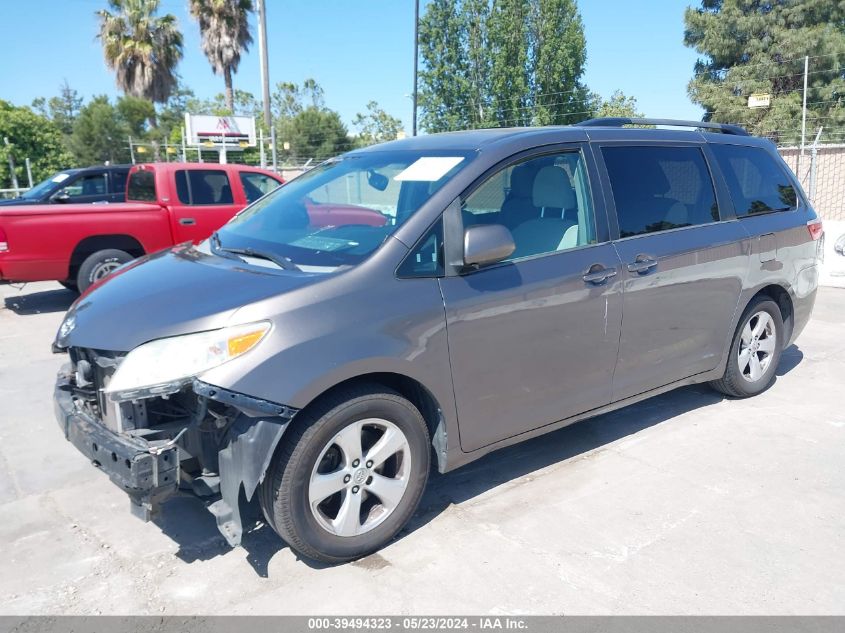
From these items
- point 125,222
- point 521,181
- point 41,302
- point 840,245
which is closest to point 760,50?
point 840,245

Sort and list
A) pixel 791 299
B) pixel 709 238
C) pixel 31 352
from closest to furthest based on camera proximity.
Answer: pixel 709 238 < pixel 791 299 < pixel 31 352

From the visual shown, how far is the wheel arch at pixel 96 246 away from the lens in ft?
28.1

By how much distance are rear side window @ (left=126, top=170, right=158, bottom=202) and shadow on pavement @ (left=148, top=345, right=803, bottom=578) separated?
21.5ft

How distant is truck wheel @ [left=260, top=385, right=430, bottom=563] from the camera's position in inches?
113

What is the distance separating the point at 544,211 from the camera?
382 cm

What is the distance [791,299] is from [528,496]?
2.84 m

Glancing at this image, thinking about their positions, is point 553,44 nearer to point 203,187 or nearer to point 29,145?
point 29,145

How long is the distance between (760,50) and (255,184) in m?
31.8

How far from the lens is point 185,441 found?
2959 mm

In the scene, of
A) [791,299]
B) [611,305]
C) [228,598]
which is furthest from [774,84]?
[228,598]

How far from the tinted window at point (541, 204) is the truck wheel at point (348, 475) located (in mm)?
1067

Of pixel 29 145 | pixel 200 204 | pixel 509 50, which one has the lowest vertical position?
pixel 200 204

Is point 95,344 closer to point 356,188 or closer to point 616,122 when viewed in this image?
point 356,188

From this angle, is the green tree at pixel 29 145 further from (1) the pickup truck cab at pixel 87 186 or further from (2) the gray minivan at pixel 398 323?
(2) the gray minivan at pixel 398 323
